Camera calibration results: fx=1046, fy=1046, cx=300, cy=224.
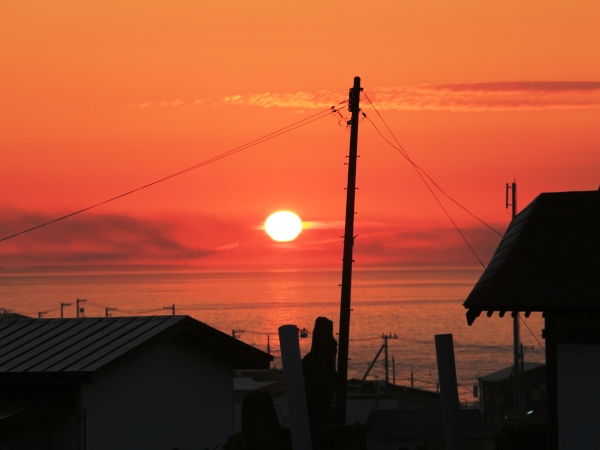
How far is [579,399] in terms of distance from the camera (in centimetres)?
1454

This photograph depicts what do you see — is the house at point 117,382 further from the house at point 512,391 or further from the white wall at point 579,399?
the house at point 512,391

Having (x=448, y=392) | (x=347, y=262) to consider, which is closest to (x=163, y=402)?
(x=347, y=262)

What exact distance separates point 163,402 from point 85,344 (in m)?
1.90

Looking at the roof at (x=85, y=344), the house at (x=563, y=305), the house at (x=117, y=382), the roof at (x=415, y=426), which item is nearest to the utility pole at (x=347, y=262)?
the roof at (x=85, y=344)

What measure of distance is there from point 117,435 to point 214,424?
3044 millimetres

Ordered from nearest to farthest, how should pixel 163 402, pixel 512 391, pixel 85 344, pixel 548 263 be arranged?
pixel 548 263
pixel 85 344
pixel 163 402
pixel 512 391

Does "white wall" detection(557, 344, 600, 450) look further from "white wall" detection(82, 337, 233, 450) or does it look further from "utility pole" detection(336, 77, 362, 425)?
"utility pole" detection(336, 77, 362, 425)

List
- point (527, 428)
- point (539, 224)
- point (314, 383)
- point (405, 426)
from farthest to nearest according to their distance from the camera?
point (405, 426)
point (314, 383)
point (527, 428)
point (539, 224)

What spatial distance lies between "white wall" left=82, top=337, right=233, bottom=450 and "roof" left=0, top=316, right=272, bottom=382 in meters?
0.37

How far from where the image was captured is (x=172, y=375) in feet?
68.4

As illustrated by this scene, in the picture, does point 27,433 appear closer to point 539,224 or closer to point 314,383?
point 314,383

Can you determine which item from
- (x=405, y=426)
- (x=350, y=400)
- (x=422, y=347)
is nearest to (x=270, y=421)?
(x=405, y=426)

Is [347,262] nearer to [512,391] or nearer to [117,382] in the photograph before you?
[117,382]

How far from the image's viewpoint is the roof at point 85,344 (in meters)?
19.0
